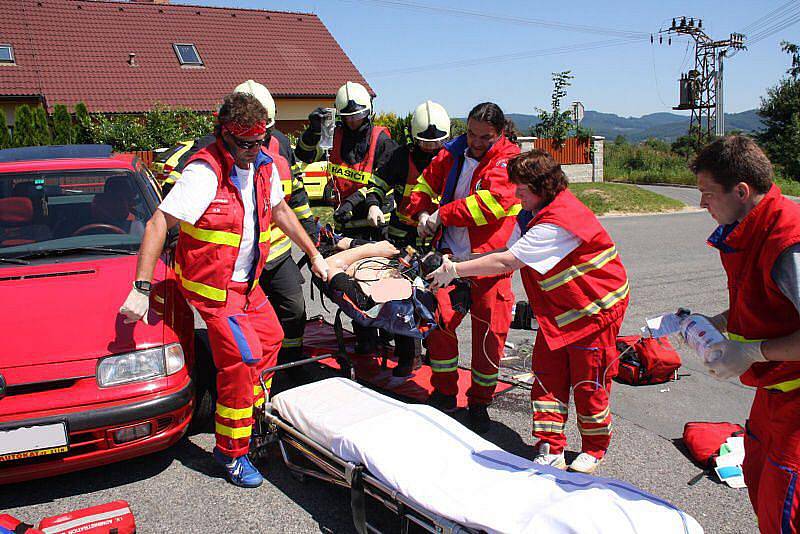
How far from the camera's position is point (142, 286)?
11.1ft

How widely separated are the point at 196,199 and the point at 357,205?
2.10 meters

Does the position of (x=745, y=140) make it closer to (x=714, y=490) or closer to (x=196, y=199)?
(x=714, y=490)

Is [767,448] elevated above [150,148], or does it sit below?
below

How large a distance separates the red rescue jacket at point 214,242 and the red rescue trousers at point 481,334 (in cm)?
155

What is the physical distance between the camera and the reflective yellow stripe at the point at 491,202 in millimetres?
4285

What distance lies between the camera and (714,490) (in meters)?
3.67

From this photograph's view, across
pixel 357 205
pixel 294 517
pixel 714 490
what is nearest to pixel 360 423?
pixel 294 517

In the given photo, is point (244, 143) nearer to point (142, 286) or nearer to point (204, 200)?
point (204, 200)

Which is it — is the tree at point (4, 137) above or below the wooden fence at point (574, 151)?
above

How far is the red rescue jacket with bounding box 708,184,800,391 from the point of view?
2279mm

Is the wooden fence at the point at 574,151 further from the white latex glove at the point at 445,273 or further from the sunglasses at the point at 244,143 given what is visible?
the sunglasses at the point at 244,143

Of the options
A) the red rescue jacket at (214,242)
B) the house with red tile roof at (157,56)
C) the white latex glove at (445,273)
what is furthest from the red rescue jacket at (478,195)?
the house with red tile roof at (157,56)

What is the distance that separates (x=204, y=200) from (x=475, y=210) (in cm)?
170

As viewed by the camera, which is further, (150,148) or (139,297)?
(150,148)
